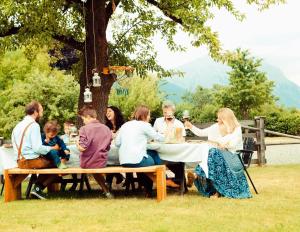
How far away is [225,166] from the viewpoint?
9.07 meters

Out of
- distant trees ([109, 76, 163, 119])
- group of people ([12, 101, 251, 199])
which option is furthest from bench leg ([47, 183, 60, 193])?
distant trees ([109, 76, 163, 119])

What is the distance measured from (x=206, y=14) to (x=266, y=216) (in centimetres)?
735

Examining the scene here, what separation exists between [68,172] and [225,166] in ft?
7.69

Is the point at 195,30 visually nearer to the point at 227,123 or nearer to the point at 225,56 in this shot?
the point at 225,56

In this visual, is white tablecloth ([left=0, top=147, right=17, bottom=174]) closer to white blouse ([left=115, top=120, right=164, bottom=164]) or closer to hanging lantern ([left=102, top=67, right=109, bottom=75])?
white blouse ([left=115, top=120, right=164, bottom=164])

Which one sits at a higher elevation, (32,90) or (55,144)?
(32,90)

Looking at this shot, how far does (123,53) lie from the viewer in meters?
15.6

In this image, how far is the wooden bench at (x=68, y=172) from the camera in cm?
864

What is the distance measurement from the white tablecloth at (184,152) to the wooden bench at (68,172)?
0.50 m

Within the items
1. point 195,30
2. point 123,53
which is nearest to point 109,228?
point 195,30

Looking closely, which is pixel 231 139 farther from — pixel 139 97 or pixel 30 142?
pixel 139 97

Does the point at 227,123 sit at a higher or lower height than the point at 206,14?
lower

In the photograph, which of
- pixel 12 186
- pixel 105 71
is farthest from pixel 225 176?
pixel 105 71

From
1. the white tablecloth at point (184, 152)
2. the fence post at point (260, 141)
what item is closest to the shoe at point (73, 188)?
the white tablecloth at point (184, 152)
